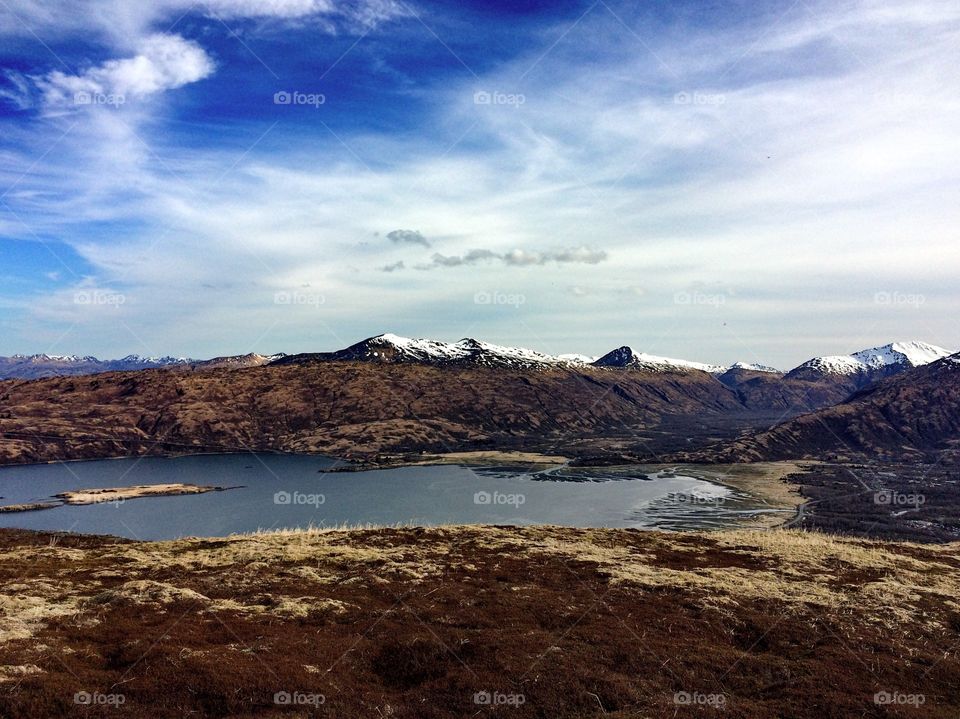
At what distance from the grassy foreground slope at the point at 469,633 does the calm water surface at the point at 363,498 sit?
6381 centimetres

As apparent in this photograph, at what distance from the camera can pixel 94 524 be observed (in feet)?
354

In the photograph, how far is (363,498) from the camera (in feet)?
446

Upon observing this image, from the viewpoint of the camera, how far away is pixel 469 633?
26.3 metres

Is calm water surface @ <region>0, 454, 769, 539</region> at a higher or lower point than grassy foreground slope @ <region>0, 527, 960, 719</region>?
lower

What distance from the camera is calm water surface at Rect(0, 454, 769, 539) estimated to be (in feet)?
355

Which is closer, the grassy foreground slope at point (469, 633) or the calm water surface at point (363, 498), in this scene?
the grassy foreground slope at point (469, 633)

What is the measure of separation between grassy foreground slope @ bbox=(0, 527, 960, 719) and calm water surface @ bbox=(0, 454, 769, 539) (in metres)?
63.8

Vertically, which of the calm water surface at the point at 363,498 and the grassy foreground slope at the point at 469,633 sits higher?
the grassy foreground slope at the point at 469,633

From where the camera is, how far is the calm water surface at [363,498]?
108 metres

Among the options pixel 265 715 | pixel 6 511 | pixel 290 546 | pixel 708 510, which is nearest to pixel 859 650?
pixel 265 715

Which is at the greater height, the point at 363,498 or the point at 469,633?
the point at 469,633

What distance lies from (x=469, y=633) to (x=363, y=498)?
11481cm

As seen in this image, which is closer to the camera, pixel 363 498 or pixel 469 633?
pixel 469 633

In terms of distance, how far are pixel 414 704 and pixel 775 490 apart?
472 ft
